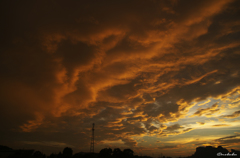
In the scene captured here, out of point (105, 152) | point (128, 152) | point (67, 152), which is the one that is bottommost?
point (128, 152)

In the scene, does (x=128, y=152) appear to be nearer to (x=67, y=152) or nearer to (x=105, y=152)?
(x=105, y=152)

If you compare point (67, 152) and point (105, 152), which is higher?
point (67, 152)

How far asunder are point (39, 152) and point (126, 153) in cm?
8403

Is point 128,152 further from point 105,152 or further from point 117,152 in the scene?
point 105,152

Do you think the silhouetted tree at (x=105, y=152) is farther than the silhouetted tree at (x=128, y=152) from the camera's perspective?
No

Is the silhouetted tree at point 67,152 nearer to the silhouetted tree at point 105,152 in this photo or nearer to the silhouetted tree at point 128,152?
the silhouetted tree at point 105,152

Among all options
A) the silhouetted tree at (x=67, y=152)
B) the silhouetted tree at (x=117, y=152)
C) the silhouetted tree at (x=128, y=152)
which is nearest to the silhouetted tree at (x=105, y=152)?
the silhouetted tree at (x=117, y=152)

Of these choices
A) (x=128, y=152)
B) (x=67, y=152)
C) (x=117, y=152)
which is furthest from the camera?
(x=128, y=152)

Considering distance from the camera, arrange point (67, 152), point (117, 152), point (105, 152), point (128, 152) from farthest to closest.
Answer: point (128, 152) < point (117, 152) < point (105, 152) < point (67, 152)

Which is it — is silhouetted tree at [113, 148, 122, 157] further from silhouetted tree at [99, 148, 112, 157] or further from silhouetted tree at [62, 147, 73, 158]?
silhouetted tree at [62, 147, 73, 158]

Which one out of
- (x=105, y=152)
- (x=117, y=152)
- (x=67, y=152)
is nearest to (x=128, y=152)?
(x=117, y=152)

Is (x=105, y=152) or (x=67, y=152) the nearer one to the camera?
(x=67, y=152)

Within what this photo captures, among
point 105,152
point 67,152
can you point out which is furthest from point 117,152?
point 67,152

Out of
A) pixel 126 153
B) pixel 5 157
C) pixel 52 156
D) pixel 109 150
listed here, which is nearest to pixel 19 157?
pixel 5 157
